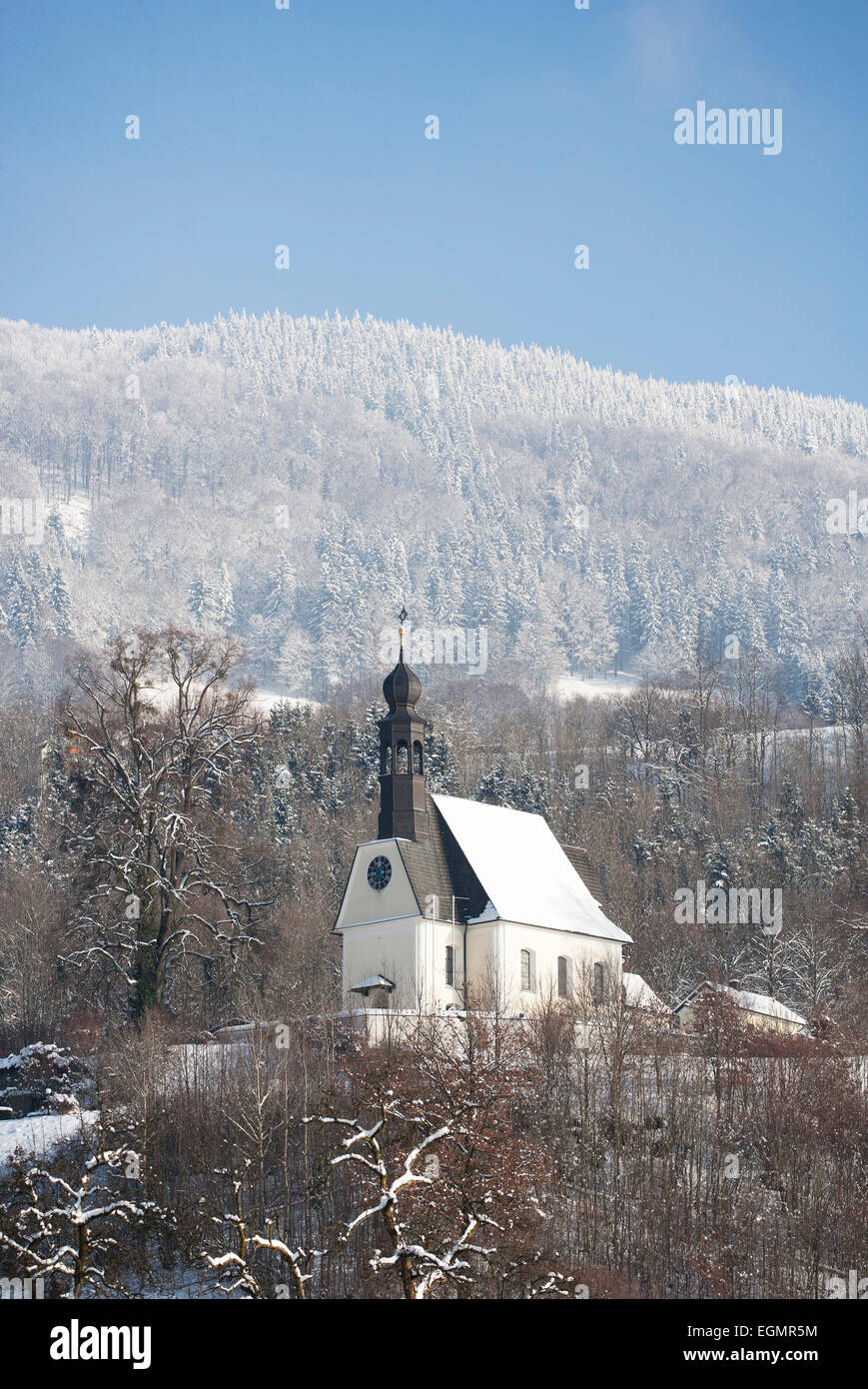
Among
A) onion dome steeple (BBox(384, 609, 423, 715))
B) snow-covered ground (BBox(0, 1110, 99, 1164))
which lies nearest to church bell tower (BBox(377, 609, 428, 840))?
onion dome steeple (BBox(384, 609, 423, 715))

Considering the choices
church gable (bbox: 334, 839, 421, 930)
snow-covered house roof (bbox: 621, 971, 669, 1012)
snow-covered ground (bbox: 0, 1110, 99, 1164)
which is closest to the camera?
snow-covered ground (bbox: 0, 1110, 99, 1164)

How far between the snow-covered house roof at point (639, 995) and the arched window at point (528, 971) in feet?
11.7

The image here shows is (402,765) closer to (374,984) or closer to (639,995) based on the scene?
(374,984)

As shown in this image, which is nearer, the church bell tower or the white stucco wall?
the white stucco wall

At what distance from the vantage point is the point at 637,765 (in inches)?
4636

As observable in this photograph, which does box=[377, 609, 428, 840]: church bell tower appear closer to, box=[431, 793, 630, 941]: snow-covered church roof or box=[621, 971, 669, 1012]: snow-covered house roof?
box=[431, 793, 630, 941]: snow-covered church roof

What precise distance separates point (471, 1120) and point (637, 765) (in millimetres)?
84207

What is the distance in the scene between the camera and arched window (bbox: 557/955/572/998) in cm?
6072

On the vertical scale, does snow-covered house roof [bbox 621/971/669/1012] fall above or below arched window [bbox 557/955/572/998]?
below

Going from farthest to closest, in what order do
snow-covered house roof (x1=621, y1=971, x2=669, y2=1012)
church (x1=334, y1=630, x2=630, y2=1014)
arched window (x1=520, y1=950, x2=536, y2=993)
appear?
arched window (x1=520, y1=950, x2=536, y2=993) → church (x1=334, y1=630, x2=630, y2=1014) → snow-covered house roof (x1=621, y1=971, x2=669, y2=1012)

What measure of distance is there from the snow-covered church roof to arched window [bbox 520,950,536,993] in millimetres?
1240

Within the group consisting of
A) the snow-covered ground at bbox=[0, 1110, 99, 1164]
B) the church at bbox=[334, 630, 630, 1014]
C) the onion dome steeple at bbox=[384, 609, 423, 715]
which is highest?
the onion dome steeple at bbox=[384, 609, 423, 715]
